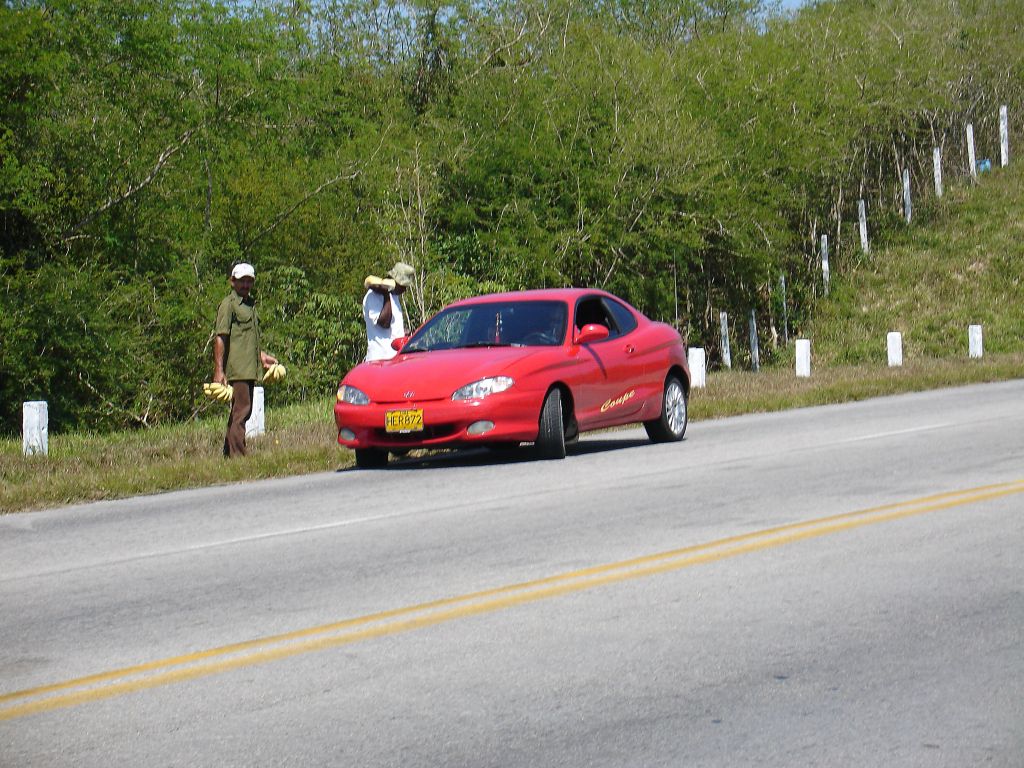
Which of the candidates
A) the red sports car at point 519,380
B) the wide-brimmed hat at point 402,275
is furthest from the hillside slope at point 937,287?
the red sports car at point 519,380

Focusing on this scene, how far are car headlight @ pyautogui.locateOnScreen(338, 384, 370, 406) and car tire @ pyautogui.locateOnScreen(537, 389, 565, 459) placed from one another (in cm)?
160

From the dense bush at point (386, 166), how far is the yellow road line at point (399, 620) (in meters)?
18.6

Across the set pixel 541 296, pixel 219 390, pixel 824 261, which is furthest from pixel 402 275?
pixel 824 261

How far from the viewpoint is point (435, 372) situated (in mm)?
14562

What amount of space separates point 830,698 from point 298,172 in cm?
2940

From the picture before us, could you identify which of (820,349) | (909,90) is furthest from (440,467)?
(909,90)

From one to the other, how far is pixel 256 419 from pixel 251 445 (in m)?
1.83

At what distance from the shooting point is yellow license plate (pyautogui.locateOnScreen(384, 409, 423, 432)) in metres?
14.2

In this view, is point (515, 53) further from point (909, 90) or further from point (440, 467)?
point (440, 467)

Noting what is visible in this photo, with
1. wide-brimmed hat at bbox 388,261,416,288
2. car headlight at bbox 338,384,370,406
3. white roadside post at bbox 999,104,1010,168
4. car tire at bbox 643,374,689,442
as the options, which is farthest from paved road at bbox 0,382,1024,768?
white roadside post at bbox 999,104,1010,168

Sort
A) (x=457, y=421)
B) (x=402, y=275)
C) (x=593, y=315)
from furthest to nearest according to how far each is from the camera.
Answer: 1. (x=402, y=275)
2. (x=593, y=315)
3. (x=457, y=421)

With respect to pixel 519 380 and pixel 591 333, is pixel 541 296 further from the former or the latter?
pixel 519 380

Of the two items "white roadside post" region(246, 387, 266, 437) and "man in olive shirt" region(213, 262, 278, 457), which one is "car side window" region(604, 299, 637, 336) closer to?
"man in olive shirt" region(213, 262, 278, 457)

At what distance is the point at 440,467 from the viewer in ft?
48.1
